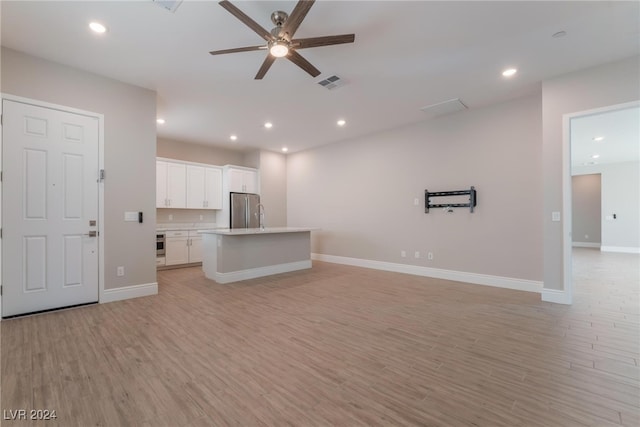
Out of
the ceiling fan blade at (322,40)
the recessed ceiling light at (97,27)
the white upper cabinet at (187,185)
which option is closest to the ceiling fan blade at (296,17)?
the ceiling fan blade at (322,40)

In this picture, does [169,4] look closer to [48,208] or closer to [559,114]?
[48,208]

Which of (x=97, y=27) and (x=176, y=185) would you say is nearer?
(x=97, y=27)

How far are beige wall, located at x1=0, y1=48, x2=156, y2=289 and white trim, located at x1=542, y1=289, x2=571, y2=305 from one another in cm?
573

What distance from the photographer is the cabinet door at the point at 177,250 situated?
617cm

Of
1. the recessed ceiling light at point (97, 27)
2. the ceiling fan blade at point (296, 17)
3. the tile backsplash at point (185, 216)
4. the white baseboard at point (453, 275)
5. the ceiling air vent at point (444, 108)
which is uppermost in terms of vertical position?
the recessed ceiling light at point (97, 27)

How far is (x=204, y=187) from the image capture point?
6.97m

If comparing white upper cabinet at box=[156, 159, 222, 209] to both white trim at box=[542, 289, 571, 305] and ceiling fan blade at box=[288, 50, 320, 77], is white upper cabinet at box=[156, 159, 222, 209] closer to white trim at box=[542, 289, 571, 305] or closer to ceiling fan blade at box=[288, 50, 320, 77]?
ceiling fan blade at box=[288, 50, 320, 77]

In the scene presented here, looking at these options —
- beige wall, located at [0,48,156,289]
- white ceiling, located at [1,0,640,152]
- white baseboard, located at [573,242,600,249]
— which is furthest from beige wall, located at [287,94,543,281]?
white baseboard, located at [573,242,600,249]

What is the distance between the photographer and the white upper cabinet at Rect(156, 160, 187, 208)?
20.3 feet

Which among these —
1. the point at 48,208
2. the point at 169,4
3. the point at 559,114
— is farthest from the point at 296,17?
the point at 559,114

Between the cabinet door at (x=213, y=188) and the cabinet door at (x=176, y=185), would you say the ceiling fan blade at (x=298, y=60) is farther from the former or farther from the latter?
the cabinet door at (x=213, y=188)

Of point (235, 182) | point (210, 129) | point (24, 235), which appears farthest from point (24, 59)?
point (235, 182)

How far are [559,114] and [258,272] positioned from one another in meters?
5.38

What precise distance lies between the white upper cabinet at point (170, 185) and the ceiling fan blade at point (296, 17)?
509 cm
